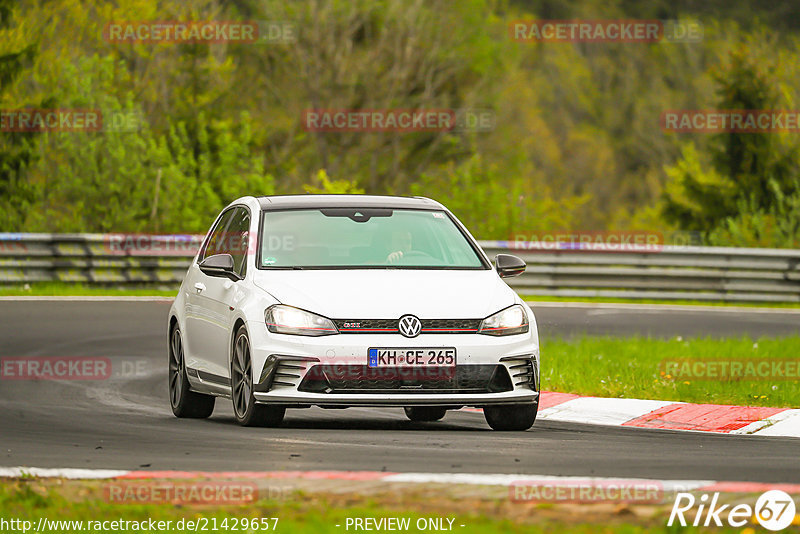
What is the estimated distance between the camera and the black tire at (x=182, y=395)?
12.4 m

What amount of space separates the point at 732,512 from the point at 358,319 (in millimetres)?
3925

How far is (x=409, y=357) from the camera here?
34.6 ft

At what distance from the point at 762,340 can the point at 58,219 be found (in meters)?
15.3

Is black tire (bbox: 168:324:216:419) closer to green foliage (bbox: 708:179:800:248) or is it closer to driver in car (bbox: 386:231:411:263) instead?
driver in car (bbox: 386:231:411:263)

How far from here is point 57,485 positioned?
8078mm

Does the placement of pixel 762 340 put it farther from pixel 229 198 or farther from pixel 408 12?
pixel 408 12

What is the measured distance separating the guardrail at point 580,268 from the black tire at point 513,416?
14940mm
